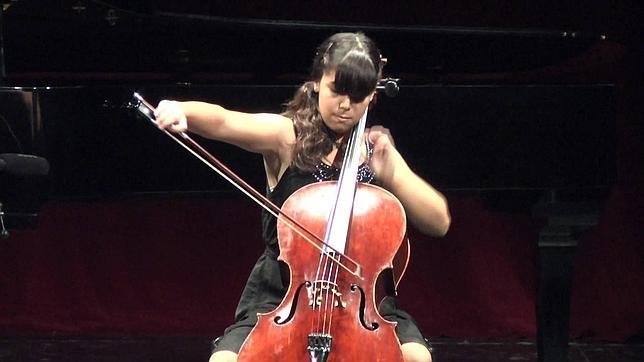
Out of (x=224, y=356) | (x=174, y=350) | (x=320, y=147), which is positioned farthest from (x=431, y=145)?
(x=174, y=350)

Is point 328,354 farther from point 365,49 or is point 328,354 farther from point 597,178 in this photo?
point 597,178

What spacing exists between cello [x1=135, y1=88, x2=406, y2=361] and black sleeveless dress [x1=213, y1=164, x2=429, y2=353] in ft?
0.41

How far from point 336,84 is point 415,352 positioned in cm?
61

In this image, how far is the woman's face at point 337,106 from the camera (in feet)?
8.29

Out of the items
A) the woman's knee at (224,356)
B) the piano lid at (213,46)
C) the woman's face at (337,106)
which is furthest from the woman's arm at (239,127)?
the piano lid at (213,46)

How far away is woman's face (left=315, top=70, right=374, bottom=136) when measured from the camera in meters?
2.53

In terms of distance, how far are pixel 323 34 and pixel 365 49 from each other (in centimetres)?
87

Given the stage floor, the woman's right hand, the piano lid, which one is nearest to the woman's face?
the woman's right hand

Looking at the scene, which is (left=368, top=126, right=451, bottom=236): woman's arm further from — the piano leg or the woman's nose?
the piano leg

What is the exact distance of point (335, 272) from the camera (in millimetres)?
2375

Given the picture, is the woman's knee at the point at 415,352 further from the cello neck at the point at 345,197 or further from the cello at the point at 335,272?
the cello neck at the point at 345,197

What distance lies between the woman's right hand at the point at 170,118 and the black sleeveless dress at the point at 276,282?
40cm

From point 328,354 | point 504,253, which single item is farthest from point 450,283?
point 328,354

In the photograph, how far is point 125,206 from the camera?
4.23 m
